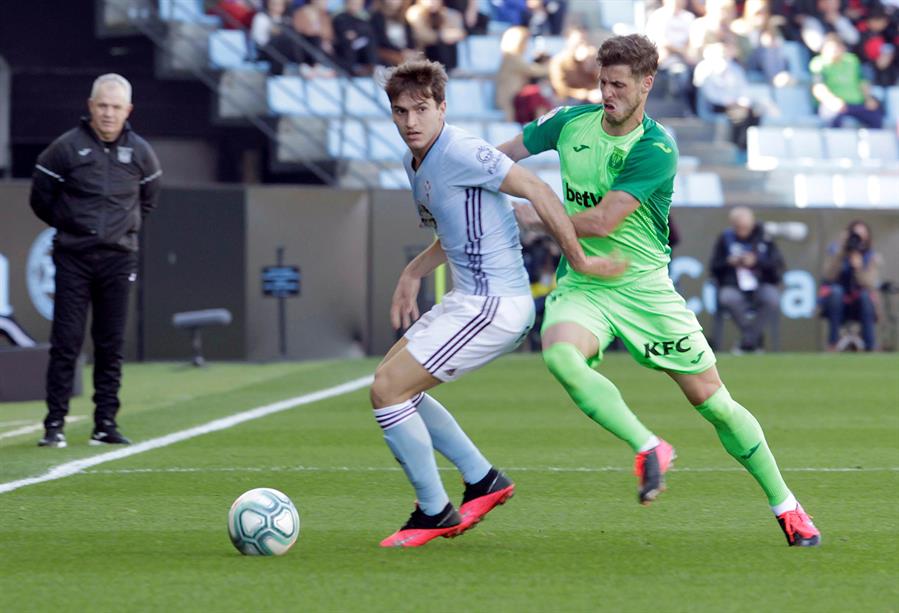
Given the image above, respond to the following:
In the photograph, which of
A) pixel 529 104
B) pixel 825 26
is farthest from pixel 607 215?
pixel 825 26

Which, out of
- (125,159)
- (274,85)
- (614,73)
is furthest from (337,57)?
(614,73)

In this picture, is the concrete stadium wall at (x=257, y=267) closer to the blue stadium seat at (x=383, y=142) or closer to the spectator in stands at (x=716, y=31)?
the blue stadium seat at (x=383, y=142)

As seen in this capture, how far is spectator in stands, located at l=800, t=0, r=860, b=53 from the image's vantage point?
84.7ft

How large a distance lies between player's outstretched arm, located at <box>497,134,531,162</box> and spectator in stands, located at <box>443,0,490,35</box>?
17.4 meters

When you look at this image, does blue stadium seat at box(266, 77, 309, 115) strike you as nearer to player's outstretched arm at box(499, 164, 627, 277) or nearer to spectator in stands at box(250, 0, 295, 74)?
spectator in stands at box(250, 0, 295, 74)

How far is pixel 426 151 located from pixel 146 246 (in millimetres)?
11836

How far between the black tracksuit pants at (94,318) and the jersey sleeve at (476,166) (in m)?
4.37

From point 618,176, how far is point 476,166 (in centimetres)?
60

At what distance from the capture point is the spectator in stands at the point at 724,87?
76.7 ft

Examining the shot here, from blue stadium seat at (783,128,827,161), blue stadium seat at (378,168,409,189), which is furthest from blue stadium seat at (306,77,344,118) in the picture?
blue stadium seat at (783,128,827,161)

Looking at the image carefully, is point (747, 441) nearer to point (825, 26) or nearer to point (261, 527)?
point (261, 527)

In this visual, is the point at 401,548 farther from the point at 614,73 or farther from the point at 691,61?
the point at 691,61

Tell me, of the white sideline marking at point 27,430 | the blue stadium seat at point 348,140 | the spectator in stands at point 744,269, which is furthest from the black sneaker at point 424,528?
the blue stadium seat at point 348,140

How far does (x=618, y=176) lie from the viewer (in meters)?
6.30
